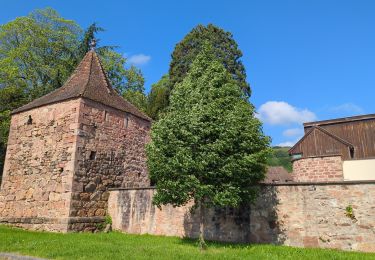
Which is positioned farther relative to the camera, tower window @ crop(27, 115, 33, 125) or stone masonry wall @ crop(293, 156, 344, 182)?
tower window @ crop(27, 115, 33, 125)

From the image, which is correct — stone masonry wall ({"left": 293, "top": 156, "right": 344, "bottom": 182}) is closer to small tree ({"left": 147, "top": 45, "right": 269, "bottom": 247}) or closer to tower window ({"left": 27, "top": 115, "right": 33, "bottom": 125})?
small tree ({"left": 147, "top": 45, "right": 269, "bottom": 247})

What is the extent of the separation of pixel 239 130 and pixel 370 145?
11.8 m

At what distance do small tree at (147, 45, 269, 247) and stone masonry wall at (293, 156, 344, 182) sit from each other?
654 cm

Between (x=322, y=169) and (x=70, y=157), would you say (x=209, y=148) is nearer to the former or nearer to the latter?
(x=70, y=157)

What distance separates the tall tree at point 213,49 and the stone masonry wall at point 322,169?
37.4ft

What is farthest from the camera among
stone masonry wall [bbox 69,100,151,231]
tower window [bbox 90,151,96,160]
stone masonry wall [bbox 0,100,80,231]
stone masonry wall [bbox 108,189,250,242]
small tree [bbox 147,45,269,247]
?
tower window [bbox 90,151,96,160]

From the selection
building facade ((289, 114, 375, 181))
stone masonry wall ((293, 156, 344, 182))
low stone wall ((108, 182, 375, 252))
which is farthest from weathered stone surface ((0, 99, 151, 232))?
building facade ((289, 114, 375, 181))

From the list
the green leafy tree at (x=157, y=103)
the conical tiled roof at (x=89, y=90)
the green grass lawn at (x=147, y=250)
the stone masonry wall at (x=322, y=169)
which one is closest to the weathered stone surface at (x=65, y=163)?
the conical tiled roof at (x=89, y=90)

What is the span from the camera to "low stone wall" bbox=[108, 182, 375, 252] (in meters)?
10.7

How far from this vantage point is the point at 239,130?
1102 cm

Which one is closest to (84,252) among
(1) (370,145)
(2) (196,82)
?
(2) (196,82)

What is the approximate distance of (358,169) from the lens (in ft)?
57.8

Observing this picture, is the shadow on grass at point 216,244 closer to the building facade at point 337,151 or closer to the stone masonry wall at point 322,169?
the stone masonry wall at point 322,169

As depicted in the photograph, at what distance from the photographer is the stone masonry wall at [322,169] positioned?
55.7 feet
